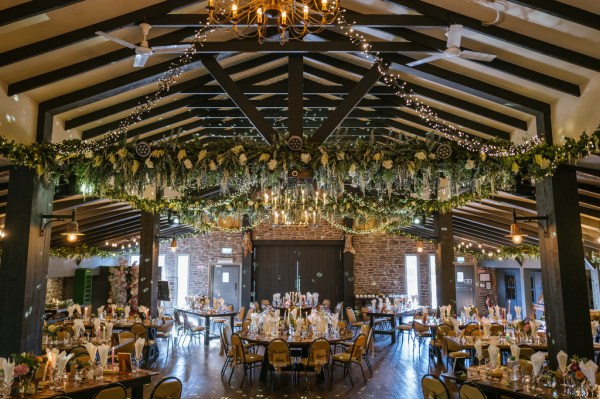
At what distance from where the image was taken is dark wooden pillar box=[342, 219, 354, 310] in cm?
1733

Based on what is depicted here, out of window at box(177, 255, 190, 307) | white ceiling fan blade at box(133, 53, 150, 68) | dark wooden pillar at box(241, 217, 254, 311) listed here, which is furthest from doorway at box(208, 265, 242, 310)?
white ceiling fan blade at box(133, 53, 150, 68)

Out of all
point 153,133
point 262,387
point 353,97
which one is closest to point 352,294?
point 262,387

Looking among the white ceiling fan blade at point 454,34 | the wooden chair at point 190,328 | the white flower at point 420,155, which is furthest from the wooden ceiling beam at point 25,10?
the wooden chair at point 190,328

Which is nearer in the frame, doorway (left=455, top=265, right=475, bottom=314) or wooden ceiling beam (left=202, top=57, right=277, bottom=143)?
wooden ceiling beam (left=202, top=57, right=277, bottom=143)

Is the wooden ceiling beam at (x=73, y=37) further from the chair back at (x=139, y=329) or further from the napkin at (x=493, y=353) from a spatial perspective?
the chair back at (x=139, y=329)

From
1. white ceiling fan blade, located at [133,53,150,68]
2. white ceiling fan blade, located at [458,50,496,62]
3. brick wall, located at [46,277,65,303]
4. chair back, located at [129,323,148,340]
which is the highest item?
white ceiling fan blade, located at [133,53,150,68]

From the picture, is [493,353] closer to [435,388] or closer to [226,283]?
[435,388]

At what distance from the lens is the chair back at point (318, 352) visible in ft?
26.9

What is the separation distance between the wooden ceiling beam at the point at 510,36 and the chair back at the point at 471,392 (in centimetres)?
372

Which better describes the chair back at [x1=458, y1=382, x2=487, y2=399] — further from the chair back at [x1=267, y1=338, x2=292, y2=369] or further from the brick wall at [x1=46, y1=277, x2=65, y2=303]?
the brick wall at [x1=46, y1=277, x2=65, y2=303]

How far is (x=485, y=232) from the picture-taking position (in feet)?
50.5

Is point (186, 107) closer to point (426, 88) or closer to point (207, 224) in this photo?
point (426, 88)

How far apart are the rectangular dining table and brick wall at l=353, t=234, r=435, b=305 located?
12.4 m

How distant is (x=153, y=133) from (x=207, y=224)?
5628 millimetres
